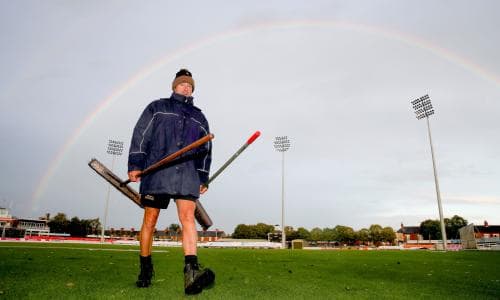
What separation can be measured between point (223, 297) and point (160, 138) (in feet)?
6.47

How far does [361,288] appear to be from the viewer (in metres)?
4.58

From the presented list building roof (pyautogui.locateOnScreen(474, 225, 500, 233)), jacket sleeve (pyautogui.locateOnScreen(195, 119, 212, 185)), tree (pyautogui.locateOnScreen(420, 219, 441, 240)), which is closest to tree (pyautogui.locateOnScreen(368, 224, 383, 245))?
tree (pyautogui.locateOnScreen(420, 219, 441, 240))

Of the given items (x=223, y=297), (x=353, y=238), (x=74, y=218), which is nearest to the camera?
(x=223, y=297)

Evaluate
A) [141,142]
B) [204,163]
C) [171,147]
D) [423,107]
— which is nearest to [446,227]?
[423,107]

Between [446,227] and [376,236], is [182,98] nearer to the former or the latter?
[376,236]

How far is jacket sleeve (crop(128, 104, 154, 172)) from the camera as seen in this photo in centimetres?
411

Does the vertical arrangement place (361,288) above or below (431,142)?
below

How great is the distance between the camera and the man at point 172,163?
3910mm

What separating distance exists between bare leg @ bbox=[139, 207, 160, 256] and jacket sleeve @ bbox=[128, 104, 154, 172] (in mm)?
544

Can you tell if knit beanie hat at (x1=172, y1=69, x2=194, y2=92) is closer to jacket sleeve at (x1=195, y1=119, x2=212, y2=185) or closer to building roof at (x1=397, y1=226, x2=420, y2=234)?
jacket sleeve at (x1=195, y1=119, x2=212, y2=185)

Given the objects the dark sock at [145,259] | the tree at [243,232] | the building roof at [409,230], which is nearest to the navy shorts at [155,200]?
the dark sock at [145,259]

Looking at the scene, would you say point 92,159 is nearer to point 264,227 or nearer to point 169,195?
point 169,195

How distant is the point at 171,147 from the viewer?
13.6 feet

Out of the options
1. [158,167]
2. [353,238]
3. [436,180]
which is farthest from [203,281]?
[353,238]
